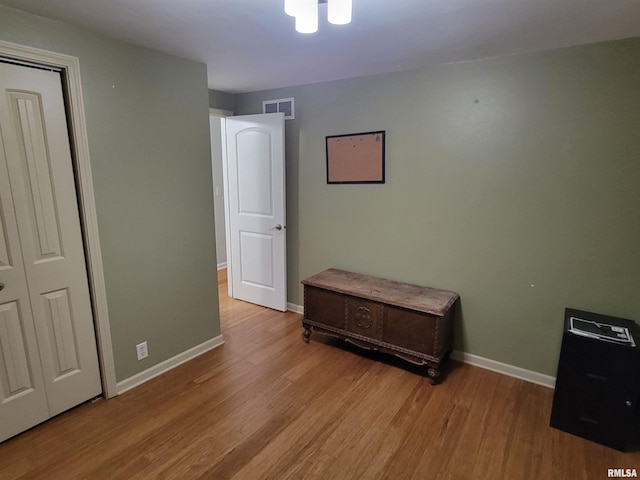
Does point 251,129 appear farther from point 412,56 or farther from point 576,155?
point 576,155

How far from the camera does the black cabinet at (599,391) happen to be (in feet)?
5.96

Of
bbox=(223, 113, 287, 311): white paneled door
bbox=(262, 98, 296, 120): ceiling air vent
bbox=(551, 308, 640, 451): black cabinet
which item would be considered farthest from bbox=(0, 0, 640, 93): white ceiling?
bbox=(551, 308, 640, 451): black cabinet

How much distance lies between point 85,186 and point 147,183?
14.6 inches

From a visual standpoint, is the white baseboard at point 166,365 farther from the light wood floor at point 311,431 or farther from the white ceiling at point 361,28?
the white ceiling at point 361,28

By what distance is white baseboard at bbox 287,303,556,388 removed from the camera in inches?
94.9

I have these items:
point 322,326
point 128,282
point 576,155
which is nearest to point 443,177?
point 576,155

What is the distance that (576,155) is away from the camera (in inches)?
84.4

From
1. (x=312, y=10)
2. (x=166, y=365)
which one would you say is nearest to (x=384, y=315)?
(x=166, y=365)

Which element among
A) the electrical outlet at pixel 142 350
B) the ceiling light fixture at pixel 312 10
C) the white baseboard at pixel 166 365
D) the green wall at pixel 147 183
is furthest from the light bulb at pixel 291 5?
the white baseboard at pixel 166 365

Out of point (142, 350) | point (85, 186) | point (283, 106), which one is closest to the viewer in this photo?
point (85, 186)

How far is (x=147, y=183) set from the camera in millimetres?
2285

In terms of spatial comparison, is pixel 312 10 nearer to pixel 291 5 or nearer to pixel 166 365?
pixel 291 5

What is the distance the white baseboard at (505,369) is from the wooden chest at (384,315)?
0.21 metres

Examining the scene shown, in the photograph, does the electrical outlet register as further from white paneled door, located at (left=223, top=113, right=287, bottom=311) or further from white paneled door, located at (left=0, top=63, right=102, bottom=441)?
white paneled door, located at (left=223, top=113, right=287, bottom=311)
